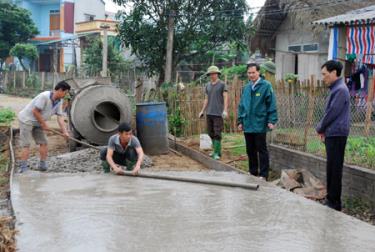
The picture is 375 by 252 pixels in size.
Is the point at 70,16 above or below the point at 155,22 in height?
above

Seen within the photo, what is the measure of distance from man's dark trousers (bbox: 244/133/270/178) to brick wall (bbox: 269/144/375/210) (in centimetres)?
57

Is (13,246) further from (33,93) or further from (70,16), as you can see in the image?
(70,16)

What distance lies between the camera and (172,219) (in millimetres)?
4266

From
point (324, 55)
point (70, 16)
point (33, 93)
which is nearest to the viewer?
point (324, 55)

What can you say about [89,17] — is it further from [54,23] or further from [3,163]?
[3,163]

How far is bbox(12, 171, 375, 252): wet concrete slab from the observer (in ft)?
11.9

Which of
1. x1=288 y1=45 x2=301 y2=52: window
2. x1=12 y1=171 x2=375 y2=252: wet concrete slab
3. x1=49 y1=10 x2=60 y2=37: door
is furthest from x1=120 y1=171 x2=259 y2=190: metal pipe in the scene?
x1=49 y1=10 x2=60 y2=37: door

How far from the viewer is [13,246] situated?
3.40 meters

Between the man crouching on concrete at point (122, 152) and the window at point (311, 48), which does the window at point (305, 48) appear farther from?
the man crouching on concrete at point (122, 152)

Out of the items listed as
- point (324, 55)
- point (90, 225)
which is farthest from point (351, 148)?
point (324, 55)

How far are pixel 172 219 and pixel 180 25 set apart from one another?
1262 cm

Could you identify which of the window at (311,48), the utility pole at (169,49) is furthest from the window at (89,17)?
the window at (311,48)

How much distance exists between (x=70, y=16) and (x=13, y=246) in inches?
1551

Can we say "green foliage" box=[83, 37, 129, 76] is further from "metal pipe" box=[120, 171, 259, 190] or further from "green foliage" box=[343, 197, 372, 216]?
"green foliage" box=[343, 197, 372, 216]
